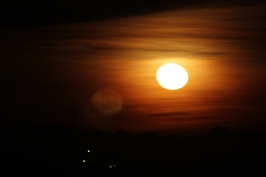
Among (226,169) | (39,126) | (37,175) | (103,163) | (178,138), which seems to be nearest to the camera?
(37,175)

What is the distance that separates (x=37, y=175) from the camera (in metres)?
20.2

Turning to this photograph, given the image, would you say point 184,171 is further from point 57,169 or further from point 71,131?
point 71,131

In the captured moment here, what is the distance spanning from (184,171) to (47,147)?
6.47 metres

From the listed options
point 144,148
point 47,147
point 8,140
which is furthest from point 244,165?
point 8,140

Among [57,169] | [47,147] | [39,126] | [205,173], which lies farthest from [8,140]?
[205,173]

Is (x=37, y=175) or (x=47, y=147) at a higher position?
(x=47, y=147)

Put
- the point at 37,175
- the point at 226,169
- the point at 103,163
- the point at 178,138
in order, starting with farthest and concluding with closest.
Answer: the point at 178,138
the point at 226,169
the point at 103,163
the point at 37,175

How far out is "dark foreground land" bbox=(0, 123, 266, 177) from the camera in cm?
2195

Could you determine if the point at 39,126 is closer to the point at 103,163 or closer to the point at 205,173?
the point at 103,163

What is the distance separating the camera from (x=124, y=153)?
2936cm

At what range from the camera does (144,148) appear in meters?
32.0

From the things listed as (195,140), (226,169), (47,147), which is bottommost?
(226,169)

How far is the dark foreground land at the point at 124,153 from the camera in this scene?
72.0 ft

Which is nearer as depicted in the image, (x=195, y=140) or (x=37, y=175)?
(x=37, y=175)
